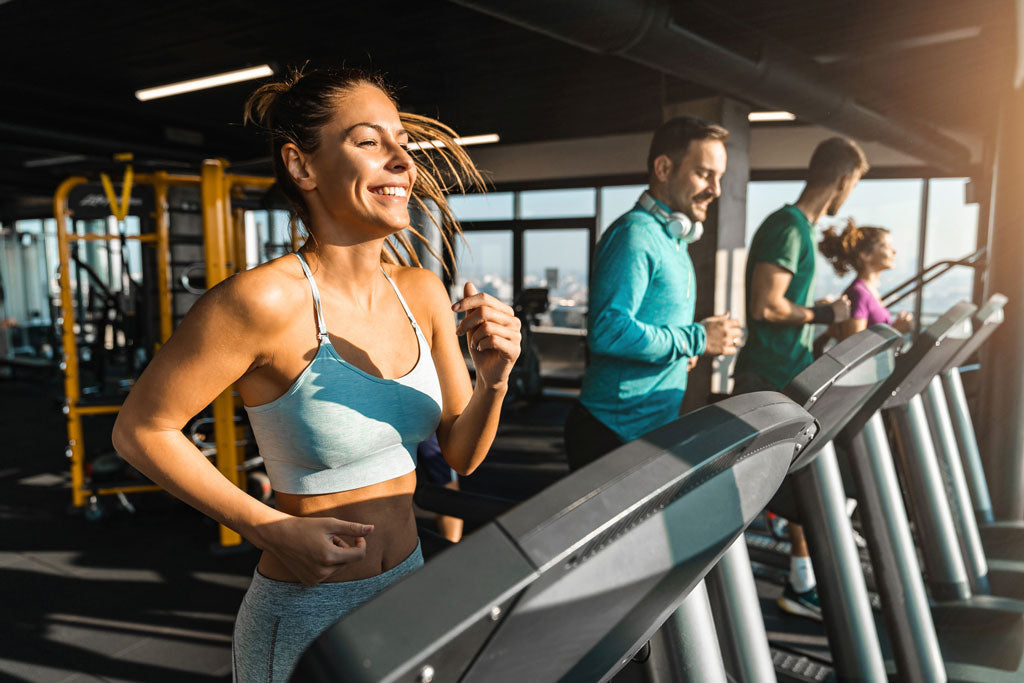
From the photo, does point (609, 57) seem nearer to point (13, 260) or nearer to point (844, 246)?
point (844, 246)

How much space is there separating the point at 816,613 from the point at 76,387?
397cm

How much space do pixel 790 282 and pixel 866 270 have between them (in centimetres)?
140

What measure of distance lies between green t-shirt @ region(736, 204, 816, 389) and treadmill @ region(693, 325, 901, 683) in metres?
0.94

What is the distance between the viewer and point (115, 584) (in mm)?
3064

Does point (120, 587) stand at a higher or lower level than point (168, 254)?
lower

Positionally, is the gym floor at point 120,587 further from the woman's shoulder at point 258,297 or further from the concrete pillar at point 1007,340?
the woman's shoulder at point 258,297

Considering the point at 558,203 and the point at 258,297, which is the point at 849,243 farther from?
the point at 558,203

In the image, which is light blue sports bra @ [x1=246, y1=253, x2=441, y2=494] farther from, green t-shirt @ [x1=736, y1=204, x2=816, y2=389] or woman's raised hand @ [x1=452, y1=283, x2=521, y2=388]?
green t-shirt @ [x1=736, y1=204, x2=816, y2=389]

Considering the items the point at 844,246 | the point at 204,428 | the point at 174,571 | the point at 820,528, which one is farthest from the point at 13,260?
the point at 820,528

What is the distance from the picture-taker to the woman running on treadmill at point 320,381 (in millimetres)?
857

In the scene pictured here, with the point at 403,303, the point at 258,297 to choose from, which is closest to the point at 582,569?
the point at 258,297

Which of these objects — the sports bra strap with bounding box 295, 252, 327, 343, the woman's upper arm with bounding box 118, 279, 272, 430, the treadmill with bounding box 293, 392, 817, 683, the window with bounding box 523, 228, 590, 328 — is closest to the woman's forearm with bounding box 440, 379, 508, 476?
the sports bra strap with bounding box 295, 252, 327, 343

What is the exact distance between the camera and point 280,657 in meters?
0.92

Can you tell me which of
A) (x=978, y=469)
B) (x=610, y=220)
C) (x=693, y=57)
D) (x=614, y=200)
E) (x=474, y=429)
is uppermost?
(x=693, y=57)
